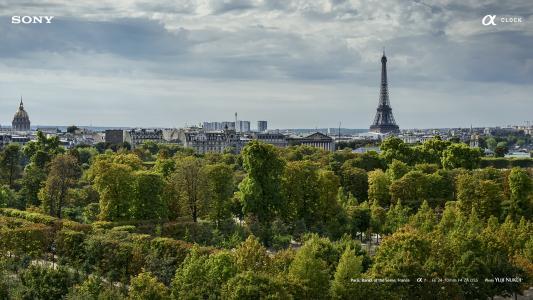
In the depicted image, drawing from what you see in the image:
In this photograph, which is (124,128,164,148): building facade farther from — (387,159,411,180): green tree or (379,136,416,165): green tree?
(387,159,411,180): green tree

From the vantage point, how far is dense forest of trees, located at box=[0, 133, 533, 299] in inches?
1149

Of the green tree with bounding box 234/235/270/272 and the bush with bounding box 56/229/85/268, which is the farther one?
the bush with bounding box 56/229/85/268

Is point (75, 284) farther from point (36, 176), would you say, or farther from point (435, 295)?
point (36, 176)

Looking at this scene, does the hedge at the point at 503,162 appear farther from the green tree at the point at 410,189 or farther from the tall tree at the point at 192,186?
the tall tree at the point at 192,186

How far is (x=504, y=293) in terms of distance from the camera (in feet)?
110

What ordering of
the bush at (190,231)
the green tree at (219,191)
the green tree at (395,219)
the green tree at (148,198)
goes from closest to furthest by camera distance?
the bush at (190,231), the green tree at (148,198), the green tree at (395,219), the green tree at (219,191)

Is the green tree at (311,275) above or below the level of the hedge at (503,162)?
below

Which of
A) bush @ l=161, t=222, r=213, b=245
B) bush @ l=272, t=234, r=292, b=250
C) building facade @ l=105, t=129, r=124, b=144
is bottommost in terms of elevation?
bush @ l=272, t=234, r=292, b=250

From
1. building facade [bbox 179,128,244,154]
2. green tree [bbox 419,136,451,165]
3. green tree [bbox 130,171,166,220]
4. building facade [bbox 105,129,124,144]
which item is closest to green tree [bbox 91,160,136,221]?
green tree [bbox 130,171,166,220]

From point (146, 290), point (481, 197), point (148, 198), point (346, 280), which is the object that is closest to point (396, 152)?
point (481, 197)

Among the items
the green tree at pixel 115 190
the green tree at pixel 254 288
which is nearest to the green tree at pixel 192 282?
the green tree at pixel 254 288

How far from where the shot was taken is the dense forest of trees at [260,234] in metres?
29.2

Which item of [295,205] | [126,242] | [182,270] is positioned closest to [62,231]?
[126,242]

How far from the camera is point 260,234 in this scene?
44656 millimetres
